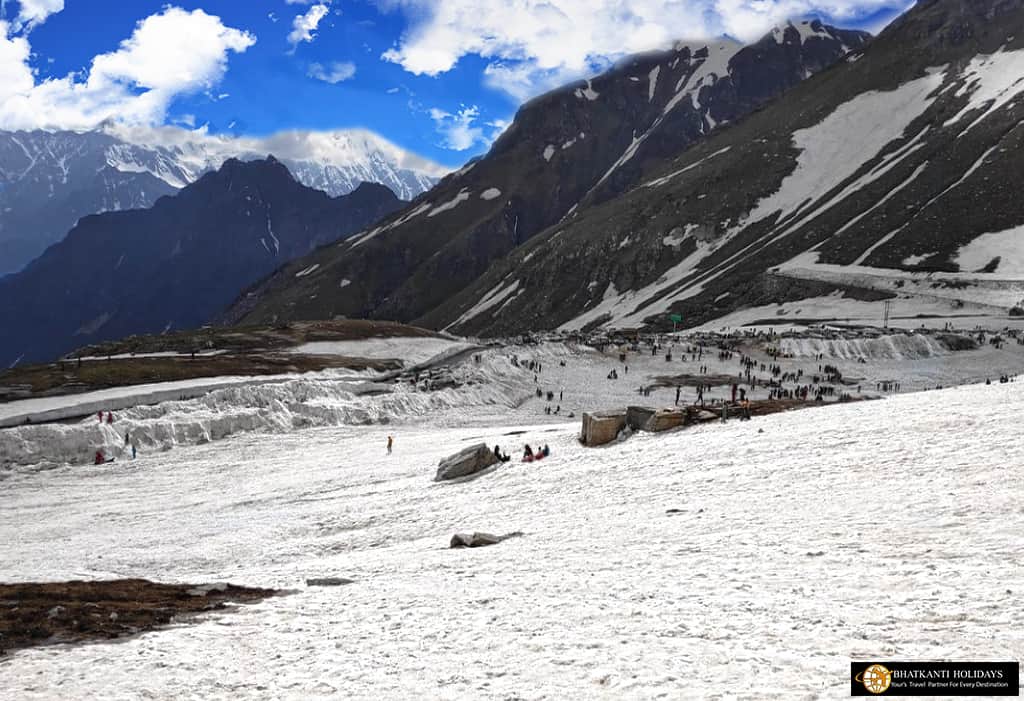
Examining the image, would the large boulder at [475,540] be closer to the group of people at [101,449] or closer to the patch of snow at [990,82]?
the group of people at [101,449]

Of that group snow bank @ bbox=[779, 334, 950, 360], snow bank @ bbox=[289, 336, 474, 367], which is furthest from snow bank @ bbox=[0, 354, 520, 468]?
snow bank @ bbox=[779, 334, 950, 360]

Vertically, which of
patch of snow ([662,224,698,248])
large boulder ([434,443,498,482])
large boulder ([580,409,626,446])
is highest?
patch of snow ([662,224,698,248])

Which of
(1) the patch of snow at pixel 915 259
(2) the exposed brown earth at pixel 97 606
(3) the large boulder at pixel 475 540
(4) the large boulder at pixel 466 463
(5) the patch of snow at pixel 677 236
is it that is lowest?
(2) the exposed brown earth at pixel 97 606

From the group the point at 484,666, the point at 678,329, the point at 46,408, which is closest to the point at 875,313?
the point at 678,329

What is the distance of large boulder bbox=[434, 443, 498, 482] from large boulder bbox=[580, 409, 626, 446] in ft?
16.4

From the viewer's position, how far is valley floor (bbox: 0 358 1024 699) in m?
10.6

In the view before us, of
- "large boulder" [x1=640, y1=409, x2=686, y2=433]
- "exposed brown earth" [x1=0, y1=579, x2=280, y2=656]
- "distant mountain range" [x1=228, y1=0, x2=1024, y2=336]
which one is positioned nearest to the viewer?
"exposed brown earth" [x1=0, y1=579, x2=280, y2=656]

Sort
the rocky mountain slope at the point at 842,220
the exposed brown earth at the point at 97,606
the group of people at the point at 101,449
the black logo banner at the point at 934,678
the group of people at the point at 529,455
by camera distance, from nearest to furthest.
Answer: the black logo banner at the point at 934,678, the exposed brown earth at the point at 97,606, the group of people at the point at 529,455, the group of people at the point at 101,449, the rocky mountain slope at the point at 842,220

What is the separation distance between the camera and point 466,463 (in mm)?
33906

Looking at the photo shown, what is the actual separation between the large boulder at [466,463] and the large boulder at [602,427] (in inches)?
197

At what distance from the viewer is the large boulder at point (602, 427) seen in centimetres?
3600

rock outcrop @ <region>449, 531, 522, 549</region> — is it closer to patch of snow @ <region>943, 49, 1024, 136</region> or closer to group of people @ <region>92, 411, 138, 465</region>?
group of people @ <region>92, 411, 138, 465</region>

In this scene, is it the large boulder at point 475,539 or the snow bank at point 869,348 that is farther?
the snow bank at point 869,348

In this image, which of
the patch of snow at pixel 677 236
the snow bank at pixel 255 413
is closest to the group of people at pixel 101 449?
the snow bank at pixel 255 413
